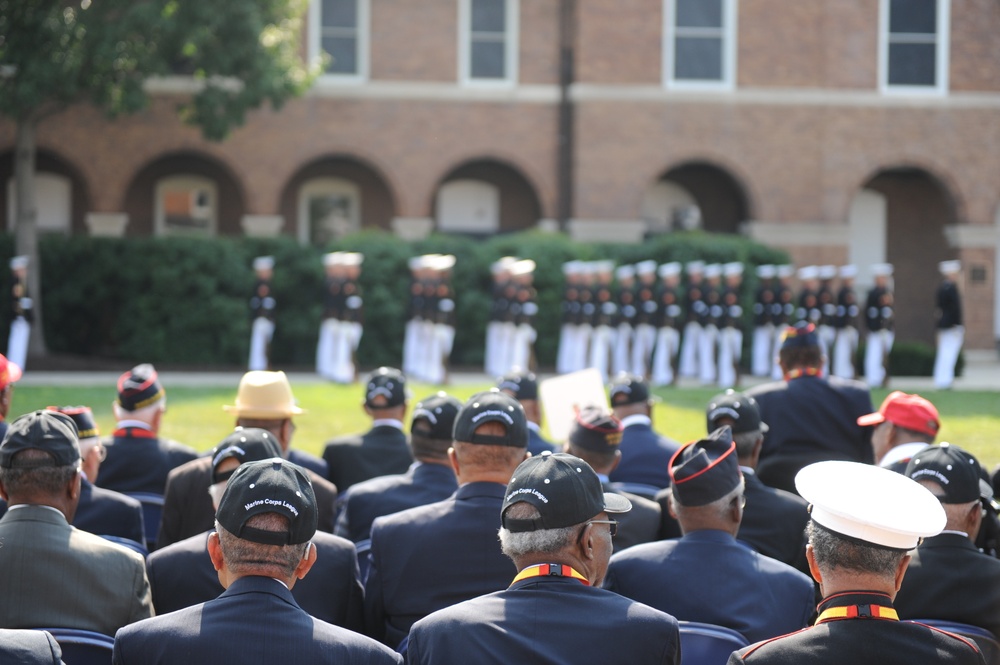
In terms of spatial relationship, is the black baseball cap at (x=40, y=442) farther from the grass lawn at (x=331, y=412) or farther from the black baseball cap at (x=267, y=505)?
the grass lawn at (x=331, y=412)

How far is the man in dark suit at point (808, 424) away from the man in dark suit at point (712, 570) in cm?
297

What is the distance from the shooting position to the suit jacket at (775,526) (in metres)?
5.06

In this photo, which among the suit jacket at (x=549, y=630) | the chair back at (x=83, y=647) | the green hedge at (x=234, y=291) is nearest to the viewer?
the suit jacket at (x=549, y=630)

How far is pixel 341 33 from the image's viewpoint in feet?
85.7

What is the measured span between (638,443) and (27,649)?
4150 millimetres

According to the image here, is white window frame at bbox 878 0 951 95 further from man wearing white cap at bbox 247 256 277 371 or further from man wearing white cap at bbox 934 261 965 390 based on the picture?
man wearing white cap at bbox 247 256 277 371

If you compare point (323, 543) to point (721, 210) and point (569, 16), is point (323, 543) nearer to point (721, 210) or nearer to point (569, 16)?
point (569, 16)

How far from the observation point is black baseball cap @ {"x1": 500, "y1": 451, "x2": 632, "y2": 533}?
3201 mm

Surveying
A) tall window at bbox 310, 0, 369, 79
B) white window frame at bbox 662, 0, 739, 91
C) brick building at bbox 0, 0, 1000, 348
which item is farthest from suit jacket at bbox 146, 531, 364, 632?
white window frame at bbox 662, 0, 739, 91

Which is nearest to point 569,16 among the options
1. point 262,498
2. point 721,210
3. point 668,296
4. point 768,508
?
point 721,210

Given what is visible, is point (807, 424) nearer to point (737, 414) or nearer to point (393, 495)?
point (737, 414)

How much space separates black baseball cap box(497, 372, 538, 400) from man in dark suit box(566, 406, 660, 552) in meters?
1.59

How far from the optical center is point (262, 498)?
3.16 metres

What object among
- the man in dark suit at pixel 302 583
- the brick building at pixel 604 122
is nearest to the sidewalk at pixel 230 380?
the brick building at pixel 604 122
